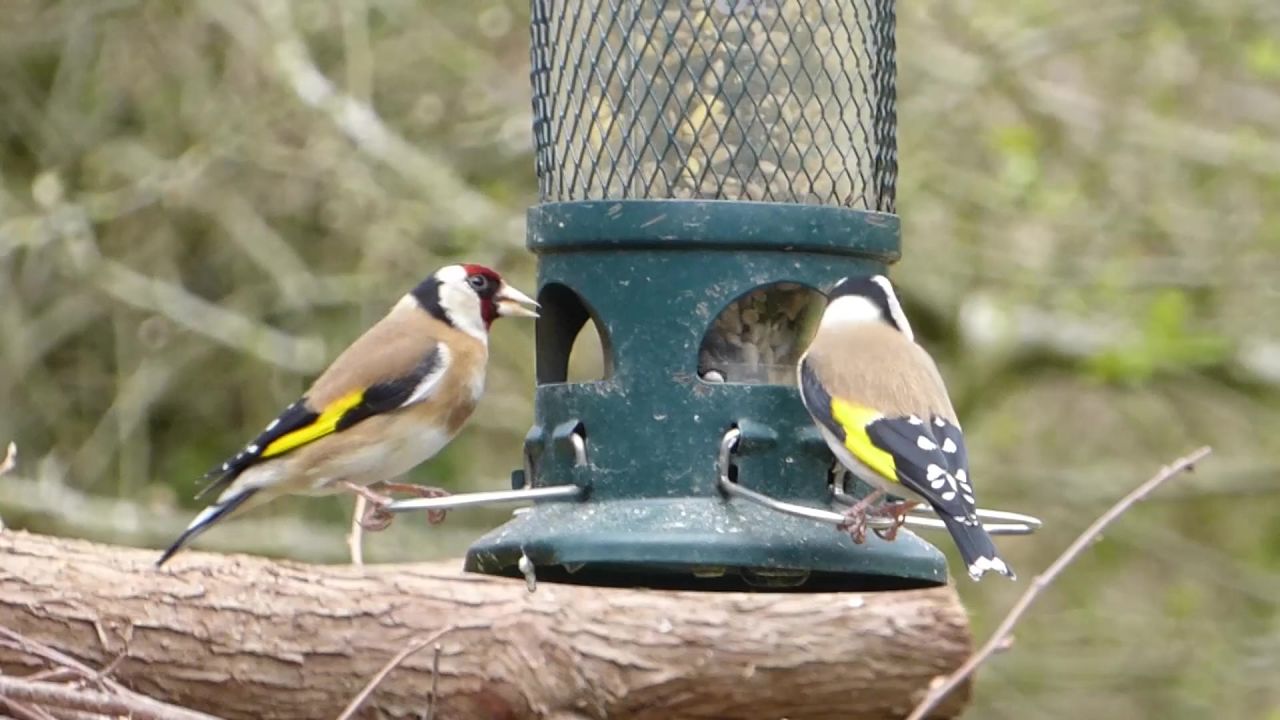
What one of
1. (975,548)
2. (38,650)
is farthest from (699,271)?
(38,650)

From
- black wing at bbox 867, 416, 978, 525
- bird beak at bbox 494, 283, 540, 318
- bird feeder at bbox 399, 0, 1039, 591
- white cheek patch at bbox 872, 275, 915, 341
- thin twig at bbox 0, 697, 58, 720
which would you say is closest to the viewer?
thin twig at bbox 0, 697, 58, 720

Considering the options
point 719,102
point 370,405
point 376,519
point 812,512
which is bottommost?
point 376,519

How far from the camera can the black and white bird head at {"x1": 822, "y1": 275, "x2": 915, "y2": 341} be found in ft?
16.3

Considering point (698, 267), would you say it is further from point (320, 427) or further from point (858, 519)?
point (320, 427)

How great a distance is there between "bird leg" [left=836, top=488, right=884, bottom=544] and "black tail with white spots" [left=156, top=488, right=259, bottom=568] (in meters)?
1.57

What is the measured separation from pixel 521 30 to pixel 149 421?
2721 millimetres

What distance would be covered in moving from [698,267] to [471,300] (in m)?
1.17

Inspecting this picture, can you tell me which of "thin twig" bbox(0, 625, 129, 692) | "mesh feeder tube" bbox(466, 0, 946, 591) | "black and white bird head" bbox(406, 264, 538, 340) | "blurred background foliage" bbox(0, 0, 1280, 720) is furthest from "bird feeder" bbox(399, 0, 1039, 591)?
"blurred background foliage" bbox(0, 0, 1280, 720)

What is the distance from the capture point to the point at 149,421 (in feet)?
35.0

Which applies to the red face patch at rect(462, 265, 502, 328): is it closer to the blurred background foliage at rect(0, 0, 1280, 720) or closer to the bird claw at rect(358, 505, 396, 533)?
the bird claw at rect(358, 505, 396, 533)

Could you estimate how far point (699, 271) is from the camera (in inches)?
195

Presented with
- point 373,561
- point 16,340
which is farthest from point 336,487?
point 16,340

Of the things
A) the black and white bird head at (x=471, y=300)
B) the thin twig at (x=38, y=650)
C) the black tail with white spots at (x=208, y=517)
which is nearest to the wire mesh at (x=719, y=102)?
the black and white bird head at (x=471, y=300)

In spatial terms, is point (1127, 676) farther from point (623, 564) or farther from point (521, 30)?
point (623, 564)
